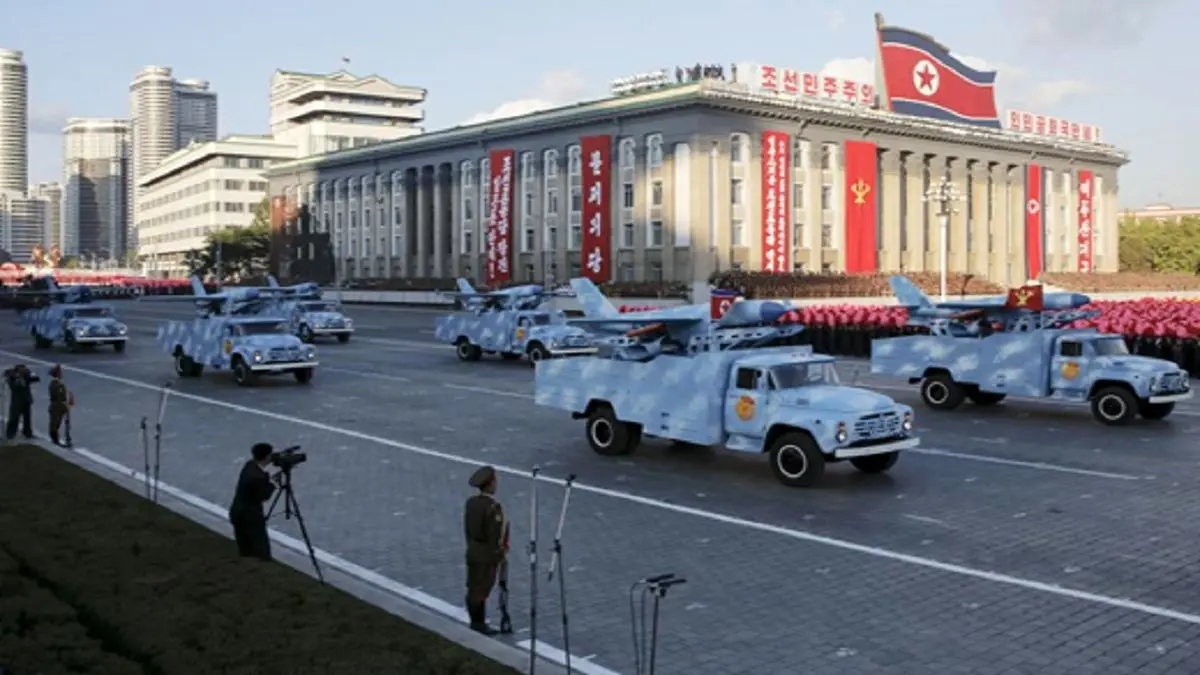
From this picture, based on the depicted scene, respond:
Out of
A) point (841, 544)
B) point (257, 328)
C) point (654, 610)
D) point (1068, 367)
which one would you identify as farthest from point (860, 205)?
point (654, 610)

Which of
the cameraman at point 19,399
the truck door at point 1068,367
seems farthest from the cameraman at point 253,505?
the truck door at point 1068,367

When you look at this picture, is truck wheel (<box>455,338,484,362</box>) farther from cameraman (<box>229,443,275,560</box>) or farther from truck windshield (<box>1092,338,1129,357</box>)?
cameraman (<box>229,443,275,560</box>)

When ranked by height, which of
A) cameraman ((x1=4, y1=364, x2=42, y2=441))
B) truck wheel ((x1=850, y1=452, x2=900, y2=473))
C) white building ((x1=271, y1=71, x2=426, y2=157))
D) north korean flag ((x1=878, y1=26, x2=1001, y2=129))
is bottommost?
truck wheel ((x1=850, y1=452, x2=900, y2=473))

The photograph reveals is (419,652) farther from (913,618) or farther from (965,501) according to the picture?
(965,501)

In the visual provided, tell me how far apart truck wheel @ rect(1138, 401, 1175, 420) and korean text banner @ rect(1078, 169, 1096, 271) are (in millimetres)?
86005

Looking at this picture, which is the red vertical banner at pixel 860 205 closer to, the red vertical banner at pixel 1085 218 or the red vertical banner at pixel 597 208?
the red vertical banner at pixel 597 208

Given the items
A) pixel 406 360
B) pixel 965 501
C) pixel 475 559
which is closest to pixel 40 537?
pixel 475 559

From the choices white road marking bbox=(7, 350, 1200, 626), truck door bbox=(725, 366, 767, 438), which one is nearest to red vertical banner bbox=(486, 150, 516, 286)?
white road marking bbox=(7, 350, 1200, 626)

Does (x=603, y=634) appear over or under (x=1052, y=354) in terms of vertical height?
under

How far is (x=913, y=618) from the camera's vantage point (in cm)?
1038

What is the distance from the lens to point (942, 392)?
86.8 ft

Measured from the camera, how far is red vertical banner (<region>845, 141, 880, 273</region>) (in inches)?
3206

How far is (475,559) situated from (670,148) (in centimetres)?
6661

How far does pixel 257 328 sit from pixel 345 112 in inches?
5091
